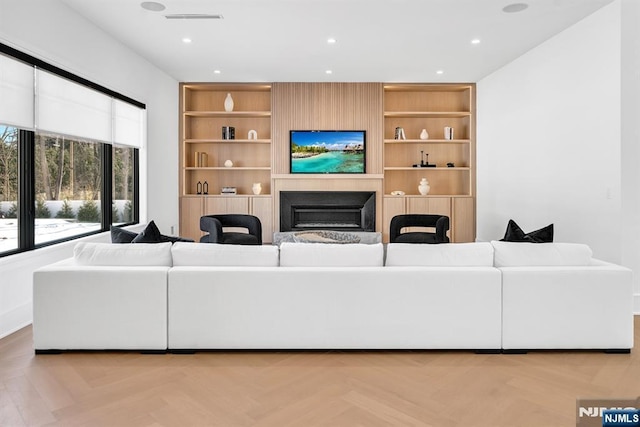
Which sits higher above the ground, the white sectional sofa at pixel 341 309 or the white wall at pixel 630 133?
the white wall at pixel 630 133

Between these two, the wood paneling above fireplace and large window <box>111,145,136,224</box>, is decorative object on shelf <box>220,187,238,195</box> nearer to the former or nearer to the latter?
the wood paneling above fireplace

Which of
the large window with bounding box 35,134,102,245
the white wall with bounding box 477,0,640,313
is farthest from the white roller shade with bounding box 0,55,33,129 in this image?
the white wall with bounding box 477,0,640,313

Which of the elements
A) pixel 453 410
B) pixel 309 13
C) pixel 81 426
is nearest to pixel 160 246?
pixel 81 426

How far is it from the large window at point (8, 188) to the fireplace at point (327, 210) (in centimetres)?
434

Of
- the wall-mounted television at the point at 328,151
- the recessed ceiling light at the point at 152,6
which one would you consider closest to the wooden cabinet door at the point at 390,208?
the wall-mounted television at the point at 328,151

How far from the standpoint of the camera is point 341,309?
10.0 feet

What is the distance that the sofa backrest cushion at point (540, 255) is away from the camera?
316 centimetres

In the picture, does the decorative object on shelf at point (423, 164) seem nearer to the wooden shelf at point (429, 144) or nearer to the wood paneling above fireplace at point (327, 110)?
the wooden shelf at point (429, 144)

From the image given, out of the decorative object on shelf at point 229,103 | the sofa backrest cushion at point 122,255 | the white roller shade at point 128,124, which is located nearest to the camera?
the sofa backrest cushion at point 122,255

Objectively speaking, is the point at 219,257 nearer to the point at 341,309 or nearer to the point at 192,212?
the point at 341,309

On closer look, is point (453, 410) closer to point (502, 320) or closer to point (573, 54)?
point (502, 320)

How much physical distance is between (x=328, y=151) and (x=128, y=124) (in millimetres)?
3192

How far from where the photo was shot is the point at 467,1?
4.35m

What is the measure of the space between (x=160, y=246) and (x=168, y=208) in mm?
4332
